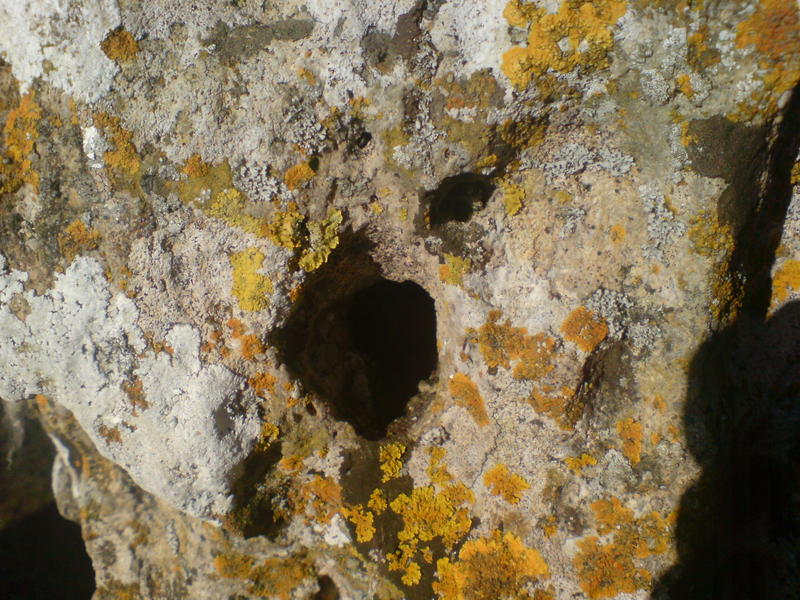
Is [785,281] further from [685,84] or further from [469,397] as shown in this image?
[469,397]

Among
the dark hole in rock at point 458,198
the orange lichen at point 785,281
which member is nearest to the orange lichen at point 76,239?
the dark hole in rock at point 458,198

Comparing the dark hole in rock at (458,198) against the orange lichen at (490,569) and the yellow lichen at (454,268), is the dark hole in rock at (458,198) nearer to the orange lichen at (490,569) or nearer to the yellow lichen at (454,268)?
the yellow lichen at (454,268)

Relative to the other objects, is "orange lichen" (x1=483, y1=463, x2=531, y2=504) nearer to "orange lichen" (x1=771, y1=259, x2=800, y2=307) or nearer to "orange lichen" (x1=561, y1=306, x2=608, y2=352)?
"orange lichen" (x1=561, y1=306, x2=608, y2=352)

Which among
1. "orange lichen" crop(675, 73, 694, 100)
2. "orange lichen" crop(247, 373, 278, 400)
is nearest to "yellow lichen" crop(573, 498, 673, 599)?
"orange lichen" crop(247, 373, 278, 400)

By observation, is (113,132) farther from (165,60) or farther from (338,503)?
(338,503)

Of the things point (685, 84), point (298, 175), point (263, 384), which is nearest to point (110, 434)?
point (263, 384)
